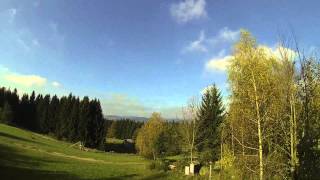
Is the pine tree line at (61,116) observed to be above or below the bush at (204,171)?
above

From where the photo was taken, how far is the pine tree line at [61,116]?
4328 inches

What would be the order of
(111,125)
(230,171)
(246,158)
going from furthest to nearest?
(111,125), (230,171), (246,158)

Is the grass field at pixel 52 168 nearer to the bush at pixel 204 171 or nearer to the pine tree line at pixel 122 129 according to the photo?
the bush at pixel 204 171

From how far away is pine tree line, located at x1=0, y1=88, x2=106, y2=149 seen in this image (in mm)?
109938

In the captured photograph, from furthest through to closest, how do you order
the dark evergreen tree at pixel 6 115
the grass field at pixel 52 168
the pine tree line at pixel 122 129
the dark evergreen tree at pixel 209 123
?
the pine tree line at pixel 122 129, the dark evergreen tree at pixel 6 115, the dark evergreen tree at pixel 209 123, the grass field at pixel 52 168

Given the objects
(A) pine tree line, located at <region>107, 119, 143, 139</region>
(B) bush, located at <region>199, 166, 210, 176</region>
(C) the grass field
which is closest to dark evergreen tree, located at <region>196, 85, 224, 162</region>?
(C) the grass field

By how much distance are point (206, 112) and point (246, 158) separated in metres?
32.1

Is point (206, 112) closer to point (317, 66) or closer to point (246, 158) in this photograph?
point (246, 158)

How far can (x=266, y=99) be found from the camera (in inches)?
699

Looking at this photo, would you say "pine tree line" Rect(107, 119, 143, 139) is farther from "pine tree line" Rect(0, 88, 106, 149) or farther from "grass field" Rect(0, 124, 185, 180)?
"grass field" Rect(0, 124, 185, 180)

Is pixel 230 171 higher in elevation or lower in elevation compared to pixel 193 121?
lower

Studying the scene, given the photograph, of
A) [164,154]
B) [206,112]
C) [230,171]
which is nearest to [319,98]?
[230,171]

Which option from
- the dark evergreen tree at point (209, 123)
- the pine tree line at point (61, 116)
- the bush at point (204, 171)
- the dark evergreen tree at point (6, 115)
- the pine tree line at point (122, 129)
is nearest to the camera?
the bush at point (204, 171)

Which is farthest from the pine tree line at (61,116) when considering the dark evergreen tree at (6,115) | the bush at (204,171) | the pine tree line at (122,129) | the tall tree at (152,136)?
the bush at (204,171)
